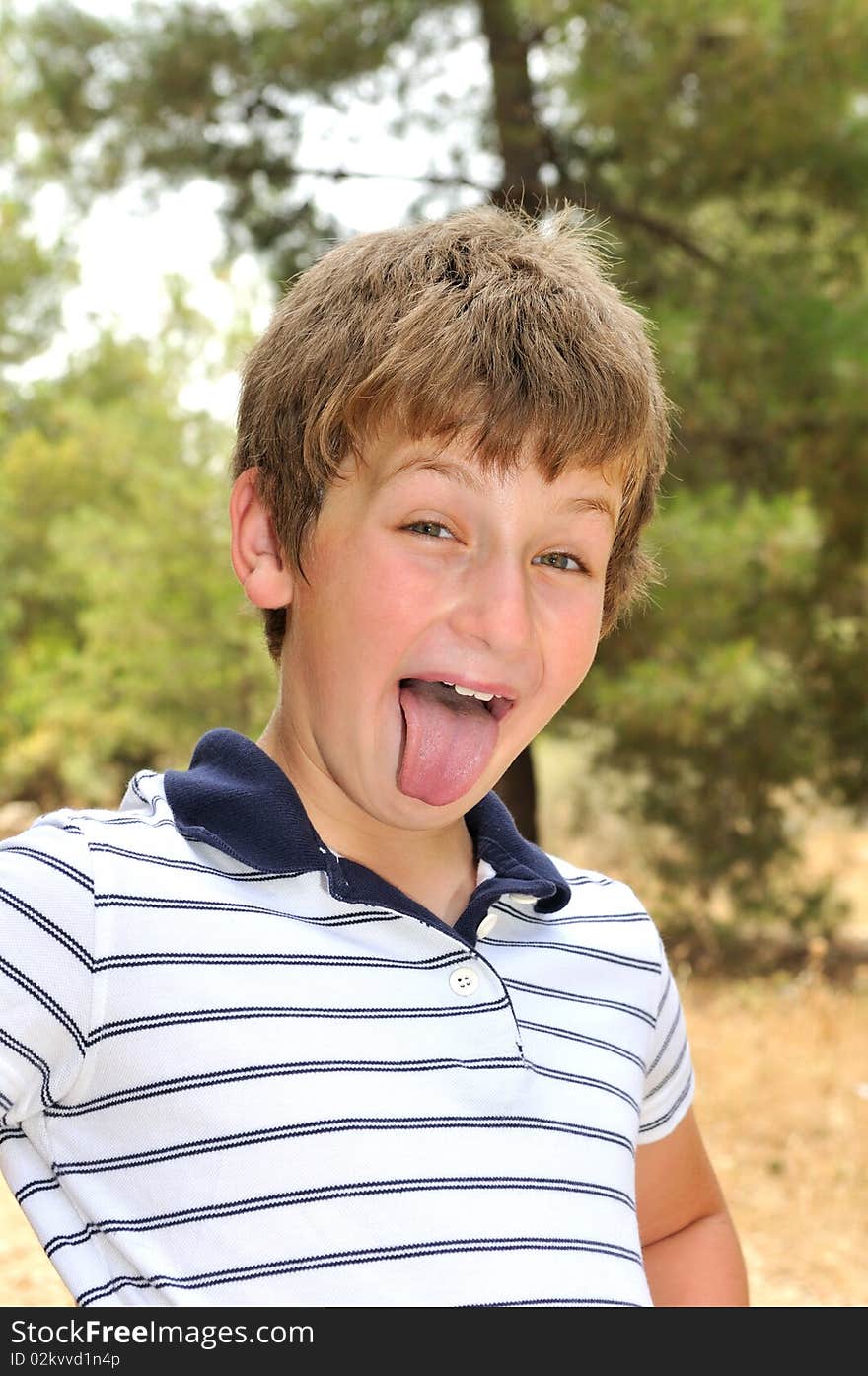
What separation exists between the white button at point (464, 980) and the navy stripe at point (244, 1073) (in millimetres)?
52

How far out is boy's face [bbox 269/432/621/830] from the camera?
1.07 meters

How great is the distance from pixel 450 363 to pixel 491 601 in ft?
0.60

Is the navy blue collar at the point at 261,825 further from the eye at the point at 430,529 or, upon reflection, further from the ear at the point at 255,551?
the eye at the point at 430,529

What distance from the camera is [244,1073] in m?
0.99

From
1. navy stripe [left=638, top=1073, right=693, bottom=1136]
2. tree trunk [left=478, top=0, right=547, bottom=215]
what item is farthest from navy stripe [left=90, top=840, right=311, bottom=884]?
tree trunk [left=478, top=0, right=547, bottom=215]

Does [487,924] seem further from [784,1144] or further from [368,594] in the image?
[784,1144]

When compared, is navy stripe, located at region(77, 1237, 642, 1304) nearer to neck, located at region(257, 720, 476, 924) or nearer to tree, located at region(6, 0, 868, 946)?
neck, located at region(257, 720, 476, 924)

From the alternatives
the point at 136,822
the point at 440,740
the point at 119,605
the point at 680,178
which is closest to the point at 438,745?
the point at 440,740

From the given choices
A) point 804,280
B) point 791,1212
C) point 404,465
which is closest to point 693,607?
point 804,280

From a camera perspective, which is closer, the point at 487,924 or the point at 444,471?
the point at 444,471

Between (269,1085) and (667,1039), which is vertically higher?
(667,1039)

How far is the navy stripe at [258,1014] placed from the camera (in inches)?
37.5

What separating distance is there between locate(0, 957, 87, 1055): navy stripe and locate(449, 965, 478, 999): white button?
0.30m
